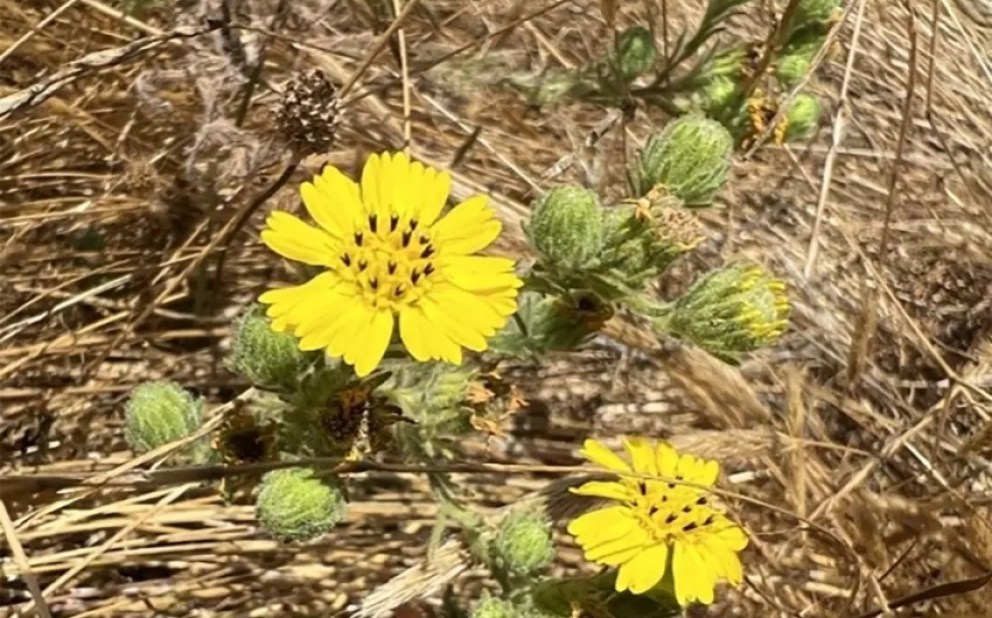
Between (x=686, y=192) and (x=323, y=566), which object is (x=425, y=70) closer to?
(x=686, y=192)

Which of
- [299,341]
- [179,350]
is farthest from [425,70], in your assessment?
[299,341]

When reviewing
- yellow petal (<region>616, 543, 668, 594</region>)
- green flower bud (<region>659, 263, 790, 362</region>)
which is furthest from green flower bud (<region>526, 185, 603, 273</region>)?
yellow petal (<region>616, 543, 668, 594</region>)

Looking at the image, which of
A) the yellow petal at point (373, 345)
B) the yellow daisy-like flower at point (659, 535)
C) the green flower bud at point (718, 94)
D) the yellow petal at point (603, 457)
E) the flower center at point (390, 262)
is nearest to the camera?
the yellow petal at point (373, 345)

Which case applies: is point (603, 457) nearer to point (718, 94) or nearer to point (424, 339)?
point (424, 339)

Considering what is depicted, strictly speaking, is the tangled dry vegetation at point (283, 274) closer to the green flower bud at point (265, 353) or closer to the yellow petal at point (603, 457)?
the yellow petal at point (603, 457)

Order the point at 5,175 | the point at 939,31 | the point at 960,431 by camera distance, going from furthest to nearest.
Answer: the point at 939,31 < the point at 960,431 < the point at 5,175

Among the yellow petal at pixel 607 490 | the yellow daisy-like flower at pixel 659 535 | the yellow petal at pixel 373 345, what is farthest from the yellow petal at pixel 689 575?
the yellow petal at pixel 373 345

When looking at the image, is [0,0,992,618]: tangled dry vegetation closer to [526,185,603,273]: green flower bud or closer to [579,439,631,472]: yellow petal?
[579,439,631,472]: yellow petal
